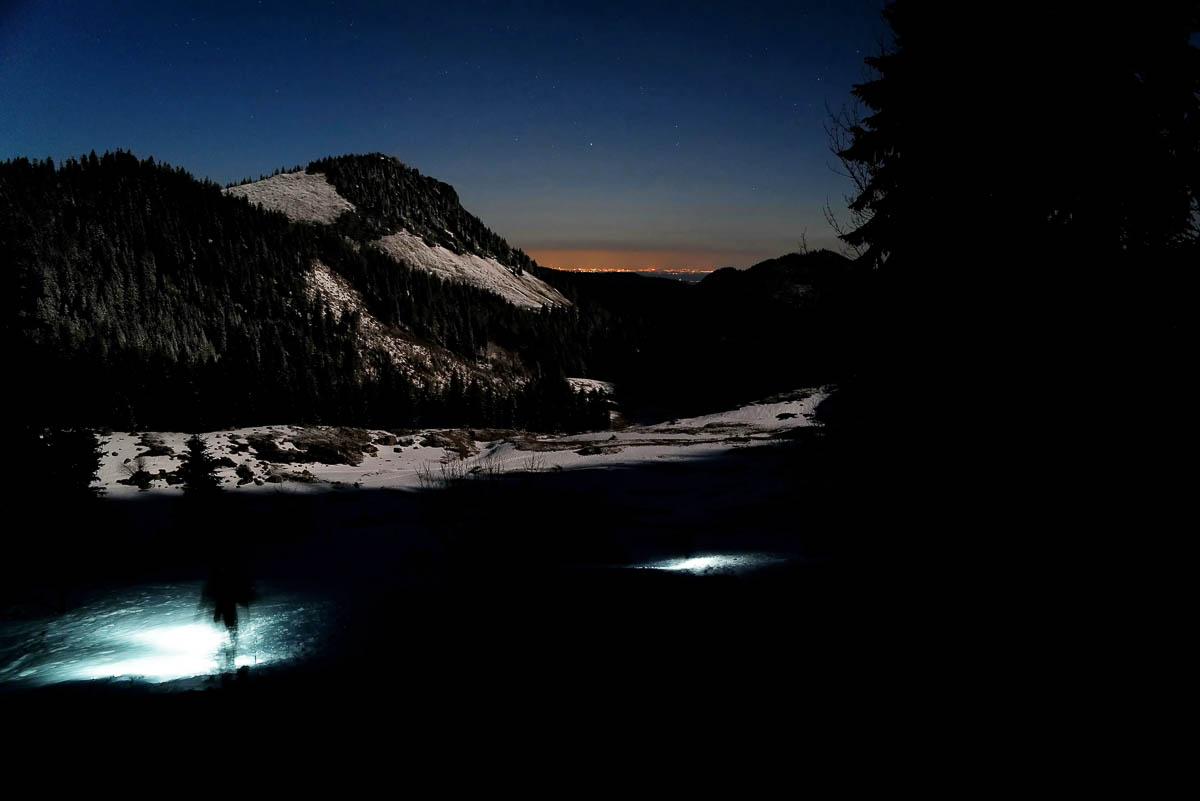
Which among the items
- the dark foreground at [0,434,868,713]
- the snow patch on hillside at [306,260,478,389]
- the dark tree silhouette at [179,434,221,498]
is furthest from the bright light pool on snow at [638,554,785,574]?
the snow patch on hillside at [306,260,478,389]

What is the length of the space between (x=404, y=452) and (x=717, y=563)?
26888mm

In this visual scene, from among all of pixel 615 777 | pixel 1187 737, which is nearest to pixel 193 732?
pixel 615 777

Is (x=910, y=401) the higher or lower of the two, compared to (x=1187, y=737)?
higher

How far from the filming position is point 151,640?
22.7 ft

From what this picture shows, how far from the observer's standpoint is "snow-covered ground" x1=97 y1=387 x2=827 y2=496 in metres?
21.5

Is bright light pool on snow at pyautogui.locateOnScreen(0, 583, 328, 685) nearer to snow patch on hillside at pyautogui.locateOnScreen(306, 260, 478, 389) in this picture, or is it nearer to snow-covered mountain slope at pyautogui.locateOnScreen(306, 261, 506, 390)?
snow patch on hillside at pyautogui.locateOnScreen(306, 260, 478, 389)

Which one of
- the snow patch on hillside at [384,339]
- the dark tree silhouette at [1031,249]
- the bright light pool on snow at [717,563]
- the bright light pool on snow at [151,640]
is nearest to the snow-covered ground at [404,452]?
the bright light pool on snow at [151,640]

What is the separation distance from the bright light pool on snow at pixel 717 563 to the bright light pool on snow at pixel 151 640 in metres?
4.84

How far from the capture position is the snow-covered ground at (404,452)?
2150 cm

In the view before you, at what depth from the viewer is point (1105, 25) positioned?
858 cm

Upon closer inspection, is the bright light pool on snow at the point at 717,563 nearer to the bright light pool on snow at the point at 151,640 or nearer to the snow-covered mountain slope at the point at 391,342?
the bright light pool on snow at the point at 151,640

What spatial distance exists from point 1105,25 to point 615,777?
12509 mm

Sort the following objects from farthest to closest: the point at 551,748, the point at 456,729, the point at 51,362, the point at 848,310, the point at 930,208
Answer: the point at 51,362 < the point at 848,310 < the point at 930,208 < the point at 456,729 < the point at 551,748

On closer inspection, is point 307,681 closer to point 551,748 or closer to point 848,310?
point 551,748
